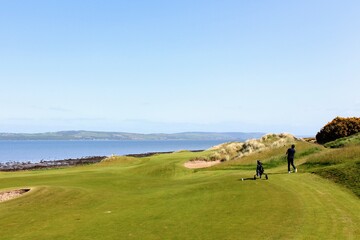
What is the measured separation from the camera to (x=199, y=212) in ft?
70.4

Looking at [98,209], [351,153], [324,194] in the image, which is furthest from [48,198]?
[351,153]

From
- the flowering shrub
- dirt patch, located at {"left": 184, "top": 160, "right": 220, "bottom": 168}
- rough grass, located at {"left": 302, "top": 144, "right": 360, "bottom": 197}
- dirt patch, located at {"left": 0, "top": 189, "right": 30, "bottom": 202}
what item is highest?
the flowering shrub

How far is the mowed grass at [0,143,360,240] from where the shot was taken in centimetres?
1711

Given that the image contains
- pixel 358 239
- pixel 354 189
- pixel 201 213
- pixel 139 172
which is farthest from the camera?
pixel 139 172

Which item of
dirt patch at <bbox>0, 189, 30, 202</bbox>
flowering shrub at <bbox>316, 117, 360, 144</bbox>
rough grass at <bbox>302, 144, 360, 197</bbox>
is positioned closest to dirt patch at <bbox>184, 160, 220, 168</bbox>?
rough grass at <bbox>302, 144, 360, 197</bbox>

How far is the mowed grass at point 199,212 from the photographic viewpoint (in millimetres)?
17109

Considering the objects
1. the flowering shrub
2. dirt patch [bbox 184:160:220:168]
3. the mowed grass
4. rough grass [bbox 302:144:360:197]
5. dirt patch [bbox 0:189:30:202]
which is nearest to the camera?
the mowed grass

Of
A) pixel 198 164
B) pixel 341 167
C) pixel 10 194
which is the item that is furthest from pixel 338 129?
pixel 10 194

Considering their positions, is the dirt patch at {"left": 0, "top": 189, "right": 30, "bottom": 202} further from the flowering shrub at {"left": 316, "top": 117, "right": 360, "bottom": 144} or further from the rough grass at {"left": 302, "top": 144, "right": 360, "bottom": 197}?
the flowering shrub at {"left": 316, "top": 117, "right": 360, "bottom": 144}

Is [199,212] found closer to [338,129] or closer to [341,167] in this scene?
[341,167]

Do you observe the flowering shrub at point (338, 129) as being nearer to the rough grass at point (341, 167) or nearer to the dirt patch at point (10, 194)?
the rough grass at point (341, 167)

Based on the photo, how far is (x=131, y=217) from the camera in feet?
71.3

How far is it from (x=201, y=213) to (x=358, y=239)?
8.67 metres

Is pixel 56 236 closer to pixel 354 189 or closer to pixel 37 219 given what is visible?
pixel 37 219
